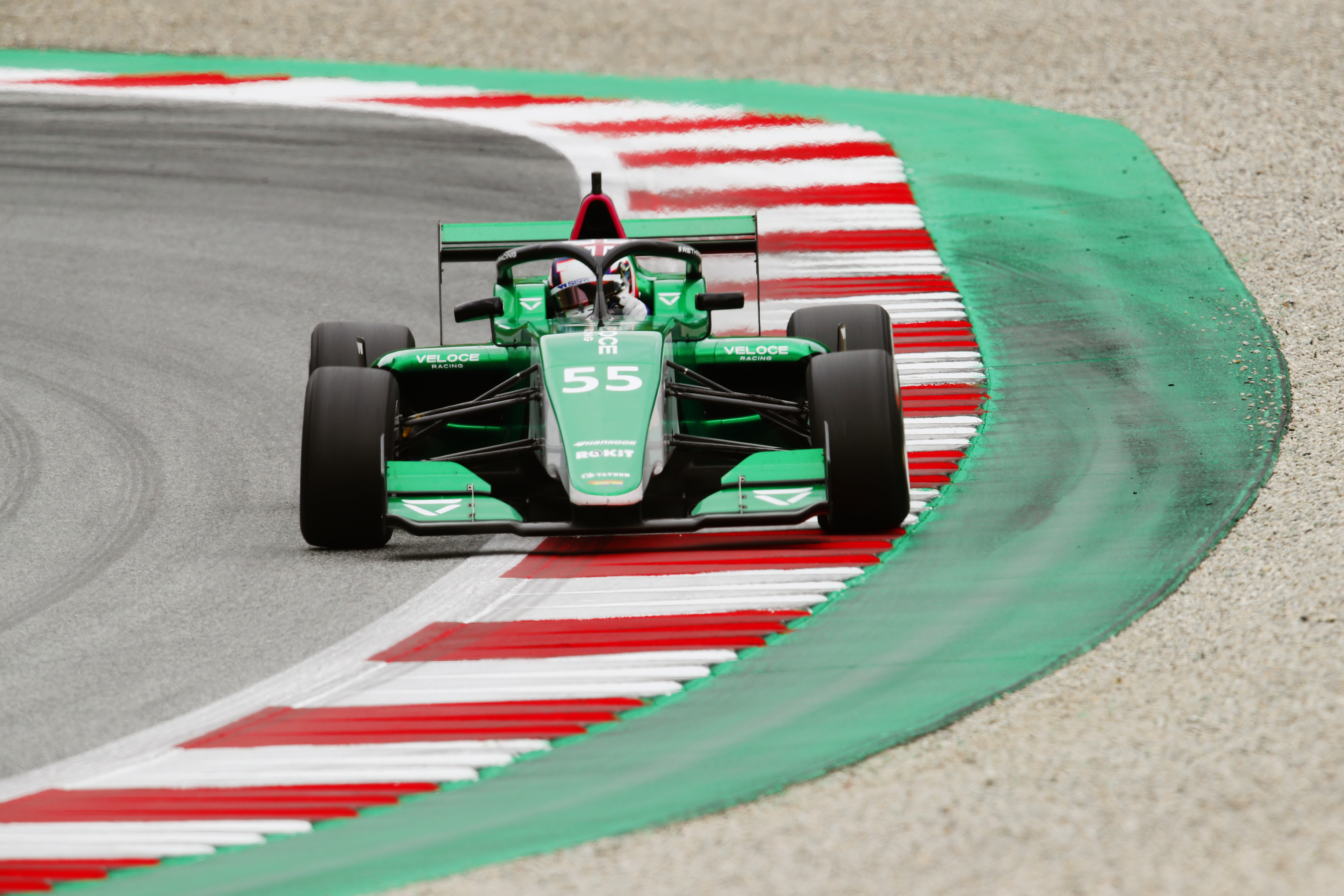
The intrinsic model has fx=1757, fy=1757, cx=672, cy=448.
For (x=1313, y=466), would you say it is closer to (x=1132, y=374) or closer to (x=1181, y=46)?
(x=1132, y=374)

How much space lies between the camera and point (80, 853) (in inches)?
219

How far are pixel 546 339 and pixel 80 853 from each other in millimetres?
3735

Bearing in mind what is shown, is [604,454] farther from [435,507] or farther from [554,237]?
[554,237]

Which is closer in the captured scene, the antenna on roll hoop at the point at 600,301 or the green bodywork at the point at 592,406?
the green bodywork at the point at 592,406

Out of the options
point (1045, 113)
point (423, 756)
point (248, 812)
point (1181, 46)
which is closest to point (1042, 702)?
point (423, 756)

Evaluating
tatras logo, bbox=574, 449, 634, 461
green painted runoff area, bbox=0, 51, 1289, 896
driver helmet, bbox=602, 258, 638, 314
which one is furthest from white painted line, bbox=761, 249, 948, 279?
tatras logo, bbox=574, 449, 634, 461

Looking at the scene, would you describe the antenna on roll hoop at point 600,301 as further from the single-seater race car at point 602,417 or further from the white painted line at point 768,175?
the white painted line at point 768,175

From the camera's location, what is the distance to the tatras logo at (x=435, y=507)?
26.7 feet

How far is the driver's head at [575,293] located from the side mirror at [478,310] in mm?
327

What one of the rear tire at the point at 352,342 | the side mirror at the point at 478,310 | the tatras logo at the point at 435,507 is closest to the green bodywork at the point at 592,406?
the tatras logo at the point at 435,507

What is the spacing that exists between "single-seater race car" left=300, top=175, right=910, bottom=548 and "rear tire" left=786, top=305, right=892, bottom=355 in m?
0.01

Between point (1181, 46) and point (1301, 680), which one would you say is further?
point (1181, 46)

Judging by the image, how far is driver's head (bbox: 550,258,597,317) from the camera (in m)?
9.20

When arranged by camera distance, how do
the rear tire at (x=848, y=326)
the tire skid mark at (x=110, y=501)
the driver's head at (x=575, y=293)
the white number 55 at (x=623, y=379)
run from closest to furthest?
the tire skid mark at (x=110, y=501) < the white number 55 at (x=623, y=379) < the driver's head at (x=575, y=293) < the rear tire at (x=848, y=326)
